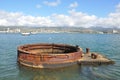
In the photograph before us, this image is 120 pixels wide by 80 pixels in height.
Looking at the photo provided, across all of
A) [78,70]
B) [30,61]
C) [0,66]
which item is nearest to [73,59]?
[78,70]

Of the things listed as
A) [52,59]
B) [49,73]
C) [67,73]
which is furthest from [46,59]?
[67,73]

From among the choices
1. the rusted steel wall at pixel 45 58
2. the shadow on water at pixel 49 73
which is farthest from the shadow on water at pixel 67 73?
the rusted steel wall at pixel 45 58

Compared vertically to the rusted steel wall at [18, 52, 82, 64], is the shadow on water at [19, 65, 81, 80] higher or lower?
lower

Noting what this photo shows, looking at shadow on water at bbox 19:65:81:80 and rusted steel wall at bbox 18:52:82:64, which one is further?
rusted steel wall at bbox 18:52:82:64

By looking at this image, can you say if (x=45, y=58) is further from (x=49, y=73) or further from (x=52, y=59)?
(x=49, y=73)

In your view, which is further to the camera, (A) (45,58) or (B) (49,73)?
(A) (45,58)

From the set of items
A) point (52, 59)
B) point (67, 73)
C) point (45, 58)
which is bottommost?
point (67, 73)

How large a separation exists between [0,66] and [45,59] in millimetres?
7487

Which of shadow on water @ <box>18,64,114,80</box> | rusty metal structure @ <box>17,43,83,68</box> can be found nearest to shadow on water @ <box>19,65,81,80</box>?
shadow on water @ <box>18,64,114,80</box>

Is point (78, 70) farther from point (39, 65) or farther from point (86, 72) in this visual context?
point (39, 65)

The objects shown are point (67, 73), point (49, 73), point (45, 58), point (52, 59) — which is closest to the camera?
point (49, 73)

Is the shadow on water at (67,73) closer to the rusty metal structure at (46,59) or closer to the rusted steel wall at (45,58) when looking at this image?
the rusty metal structure at (46,59)

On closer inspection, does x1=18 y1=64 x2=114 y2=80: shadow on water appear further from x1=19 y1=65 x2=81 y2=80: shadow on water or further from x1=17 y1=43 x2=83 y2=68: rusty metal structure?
x1=17 y1=43 x2=83 y2=68: rusty metal structure

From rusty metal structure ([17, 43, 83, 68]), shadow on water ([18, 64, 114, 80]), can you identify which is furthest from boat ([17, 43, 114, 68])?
shadow on water ([18, 64, 114, 80])
